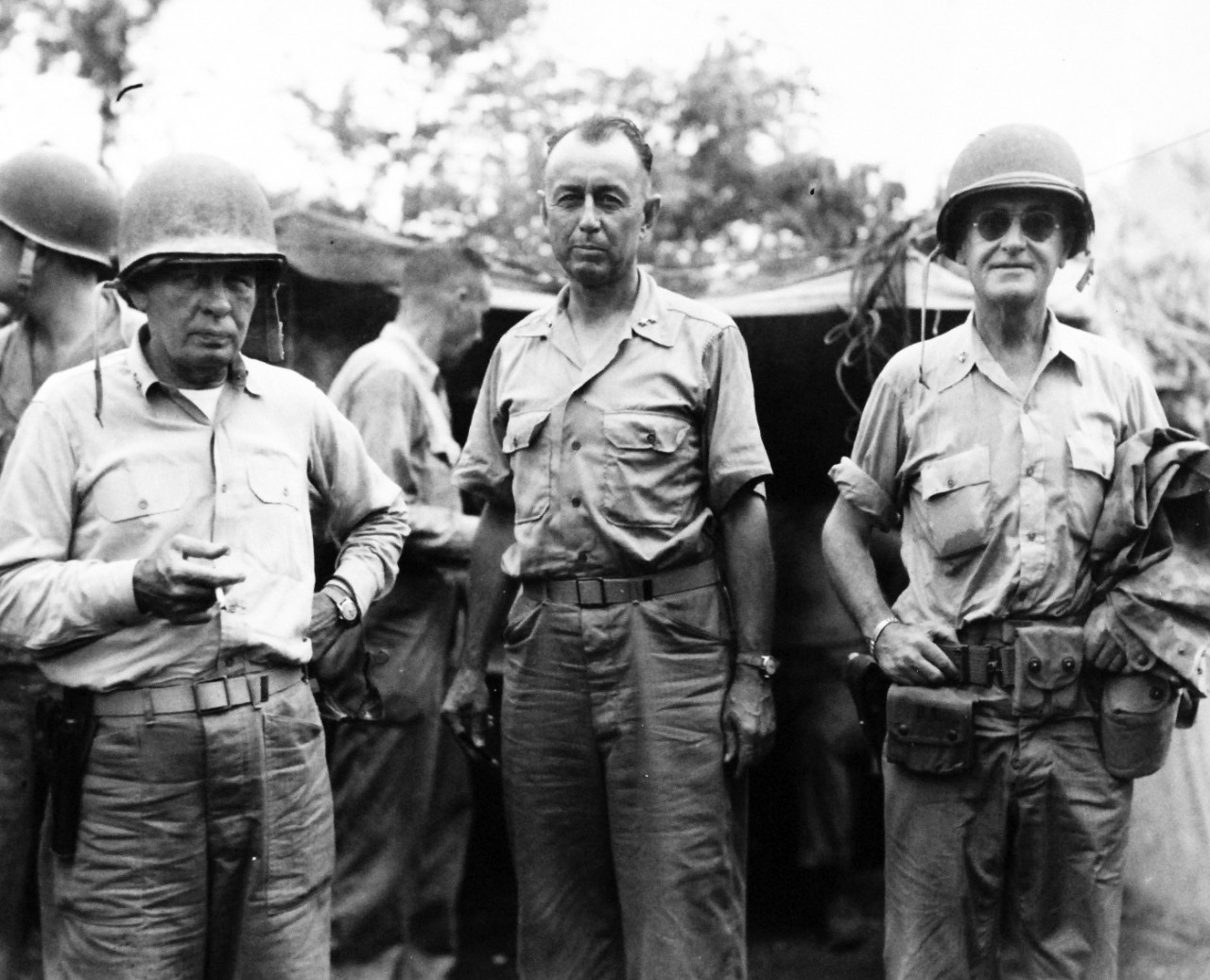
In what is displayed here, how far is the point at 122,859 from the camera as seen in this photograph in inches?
122

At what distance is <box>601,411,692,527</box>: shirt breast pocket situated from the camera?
3725 millimetres

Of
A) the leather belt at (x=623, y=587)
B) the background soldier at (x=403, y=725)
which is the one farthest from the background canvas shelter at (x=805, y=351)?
the leather belt at (x=623, y=587)

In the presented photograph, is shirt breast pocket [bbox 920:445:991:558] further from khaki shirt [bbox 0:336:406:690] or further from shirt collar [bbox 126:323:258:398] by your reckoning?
shirt collar [bbox 126:323:258:398]

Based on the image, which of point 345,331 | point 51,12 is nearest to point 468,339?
point 345,331

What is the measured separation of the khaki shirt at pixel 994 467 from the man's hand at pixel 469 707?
43.2 inches

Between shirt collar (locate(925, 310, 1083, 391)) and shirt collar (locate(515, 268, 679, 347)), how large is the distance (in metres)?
0.67

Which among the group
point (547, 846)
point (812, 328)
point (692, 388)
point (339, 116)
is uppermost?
point (339, 116)

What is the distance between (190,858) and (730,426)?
164 centimetres

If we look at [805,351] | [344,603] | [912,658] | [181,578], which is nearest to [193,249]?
[181,578]

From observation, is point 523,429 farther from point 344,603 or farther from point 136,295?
point 136,295

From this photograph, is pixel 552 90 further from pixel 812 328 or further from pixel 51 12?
pixel 812 328

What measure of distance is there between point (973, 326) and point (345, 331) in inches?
125

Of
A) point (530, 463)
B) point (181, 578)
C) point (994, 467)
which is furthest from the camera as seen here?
point (530, 463)

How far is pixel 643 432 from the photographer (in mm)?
3762
